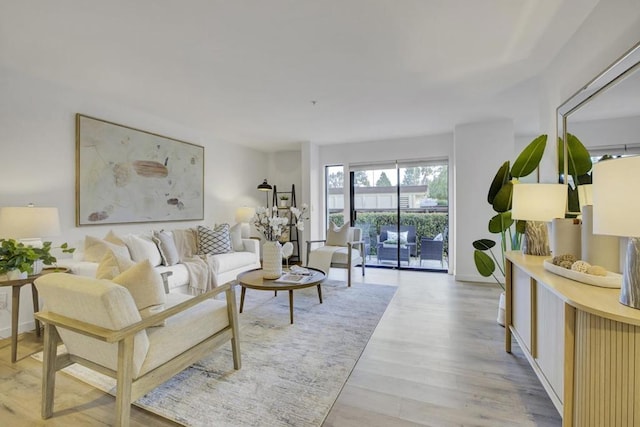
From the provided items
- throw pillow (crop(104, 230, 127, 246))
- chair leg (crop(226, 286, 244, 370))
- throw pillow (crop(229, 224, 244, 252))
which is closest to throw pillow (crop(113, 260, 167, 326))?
chair leg (crop(226, 286, 244, 370))

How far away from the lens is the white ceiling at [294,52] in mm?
1828

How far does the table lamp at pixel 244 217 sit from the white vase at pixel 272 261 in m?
2.27

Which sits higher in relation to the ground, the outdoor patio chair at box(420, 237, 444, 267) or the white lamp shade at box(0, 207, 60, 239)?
the white lamp shade at box(0, 207, 60, 239)

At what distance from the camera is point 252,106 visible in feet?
11.6

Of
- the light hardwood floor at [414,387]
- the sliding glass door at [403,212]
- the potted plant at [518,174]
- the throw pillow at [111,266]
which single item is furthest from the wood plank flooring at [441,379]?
the sliding glass door at [403,212]

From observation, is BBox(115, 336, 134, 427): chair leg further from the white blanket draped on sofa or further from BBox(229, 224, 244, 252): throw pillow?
BBox(229, 224, 244, 252): throw pillow

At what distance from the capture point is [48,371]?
5.09ft

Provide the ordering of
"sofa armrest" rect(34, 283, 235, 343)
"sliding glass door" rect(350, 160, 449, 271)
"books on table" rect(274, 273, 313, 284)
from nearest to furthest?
"sofa armrest" rect(34, 283, 235, 343)
"books on table" rect(274, 273, 313, 284)
"sliding glass door" rect(350, 160, 449, 271)

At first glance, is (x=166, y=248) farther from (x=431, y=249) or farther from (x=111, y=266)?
(x=431, y=249)

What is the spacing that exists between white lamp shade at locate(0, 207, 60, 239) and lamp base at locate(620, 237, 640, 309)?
3770mm

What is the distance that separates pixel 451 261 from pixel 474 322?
91.1 inches

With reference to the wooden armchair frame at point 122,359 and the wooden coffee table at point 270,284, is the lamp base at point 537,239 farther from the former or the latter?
the wooden armchair frame at point 122,359

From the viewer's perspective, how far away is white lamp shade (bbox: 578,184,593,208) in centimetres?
186

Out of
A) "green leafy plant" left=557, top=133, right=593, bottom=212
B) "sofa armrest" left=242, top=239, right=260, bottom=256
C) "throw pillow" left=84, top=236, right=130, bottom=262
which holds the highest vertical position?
"green leafy plant" left=557, top=133, right=593, bottom=212
